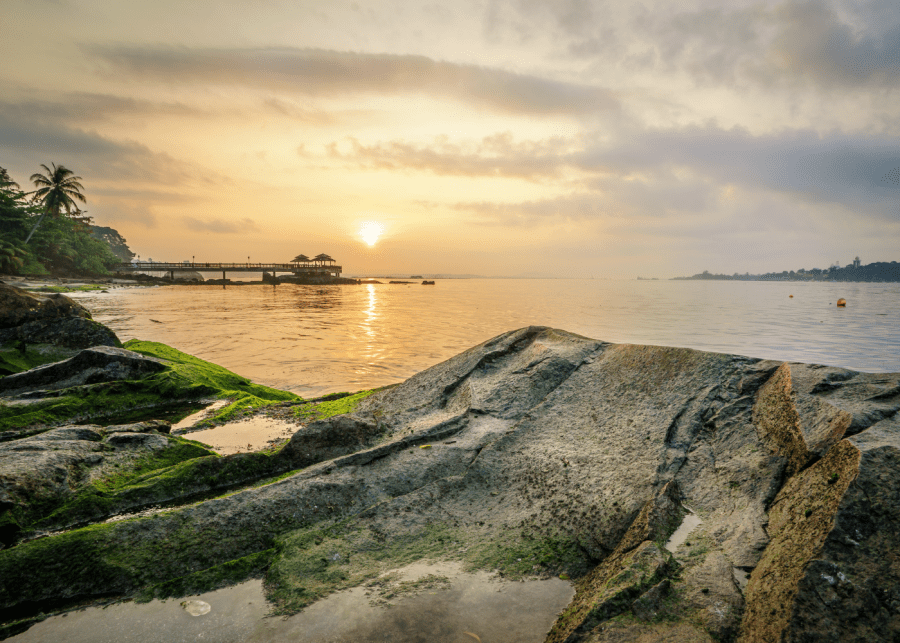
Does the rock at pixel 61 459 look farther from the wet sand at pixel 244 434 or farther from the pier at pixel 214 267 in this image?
the pier at pixel 214 267

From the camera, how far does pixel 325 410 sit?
8.27 metres

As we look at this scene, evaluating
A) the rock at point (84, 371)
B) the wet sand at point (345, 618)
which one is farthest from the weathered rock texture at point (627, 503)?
the rock at point (84, 371)

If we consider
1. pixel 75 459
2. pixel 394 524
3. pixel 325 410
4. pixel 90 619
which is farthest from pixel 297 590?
pixel 325 410

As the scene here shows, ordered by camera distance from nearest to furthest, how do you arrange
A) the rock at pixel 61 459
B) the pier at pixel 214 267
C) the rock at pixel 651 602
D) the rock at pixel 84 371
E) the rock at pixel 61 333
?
1. the rock at pixel 651 602
2. the rock at pixel 61 459
3. the rock at pixel 84 371
4. the rock at pixel 61 333
5. the pier at pixel 214 267

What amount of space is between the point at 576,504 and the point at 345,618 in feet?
7.02

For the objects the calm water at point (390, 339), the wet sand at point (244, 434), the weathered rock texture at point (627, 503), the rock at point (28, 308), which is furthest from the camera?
the calm water at point (390, 339)

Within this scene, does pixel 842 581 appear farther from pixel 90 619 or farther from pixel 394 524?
pixel 90 619

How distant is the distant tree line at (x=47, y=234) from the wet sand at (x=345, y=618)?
6606 centimetres

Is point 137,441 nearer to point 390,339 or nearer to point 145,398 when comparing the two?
point 145,398

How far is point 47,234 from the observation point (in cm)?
5925

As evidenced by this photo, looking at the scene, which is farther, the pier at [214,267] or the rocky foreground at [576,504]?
the pier at [214,267]

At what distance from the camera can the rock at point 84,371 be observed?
8.29m

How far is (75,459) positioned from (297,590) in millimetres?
3145

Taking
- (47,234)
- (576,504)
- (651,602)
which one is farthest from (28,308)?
(47,234)
